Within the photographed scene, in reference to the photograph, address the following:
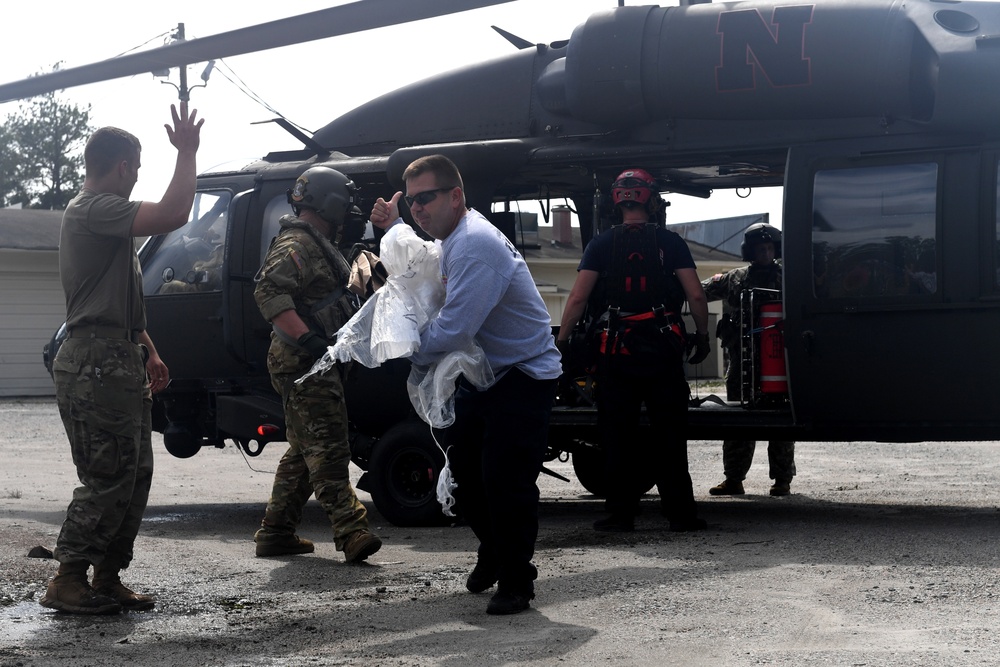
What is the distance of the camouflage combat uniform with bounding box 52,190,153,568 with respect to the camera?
18.0ft

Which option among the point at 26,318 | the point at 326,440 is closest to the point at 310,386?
the point at 326,440

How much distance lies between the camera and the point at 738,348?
31.3 feet

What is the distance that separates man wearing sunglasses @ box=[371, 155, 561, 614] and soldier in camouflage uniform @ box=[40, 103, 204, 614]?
3.68ft

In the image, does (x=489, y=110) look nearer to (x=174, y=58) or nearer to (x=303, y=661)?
(x=174, y=58)

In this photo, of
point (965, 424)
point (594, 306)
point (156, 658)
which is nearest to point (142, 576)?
point (156, 658)

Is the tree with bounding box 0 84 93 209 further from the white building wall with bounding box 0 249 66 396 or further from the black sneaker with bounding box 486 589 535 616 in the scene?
the black sneaker with bounding box 486 589 535 616

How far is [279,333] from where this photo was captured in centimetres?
696

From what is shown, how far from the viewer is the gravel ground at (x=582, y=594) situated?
4.63 m

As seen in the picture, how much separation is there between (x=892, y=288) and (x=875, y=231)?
0.35 metres

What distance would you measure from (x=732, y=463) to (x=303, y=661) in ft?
19.8

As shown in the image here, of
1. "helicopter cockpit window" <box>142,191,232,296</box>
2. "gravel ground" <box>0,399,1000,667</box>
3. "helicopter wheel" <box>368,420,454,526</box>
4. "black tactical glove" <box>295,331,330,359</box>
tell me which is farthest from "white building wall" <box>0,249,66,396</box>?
"black tactical glove" <box>295,331,330,359</box>

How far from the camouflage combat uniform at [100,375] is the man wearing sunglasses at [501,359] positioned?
4.16 feet

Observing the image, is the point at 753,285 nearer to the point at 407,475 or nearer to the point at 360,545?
the point at 407,475

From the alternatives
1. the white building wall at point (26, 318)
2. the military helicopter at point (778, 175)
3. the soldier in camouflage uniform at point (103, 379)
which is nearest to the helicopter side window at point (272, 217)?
the military helicopter at point (778, 175)
